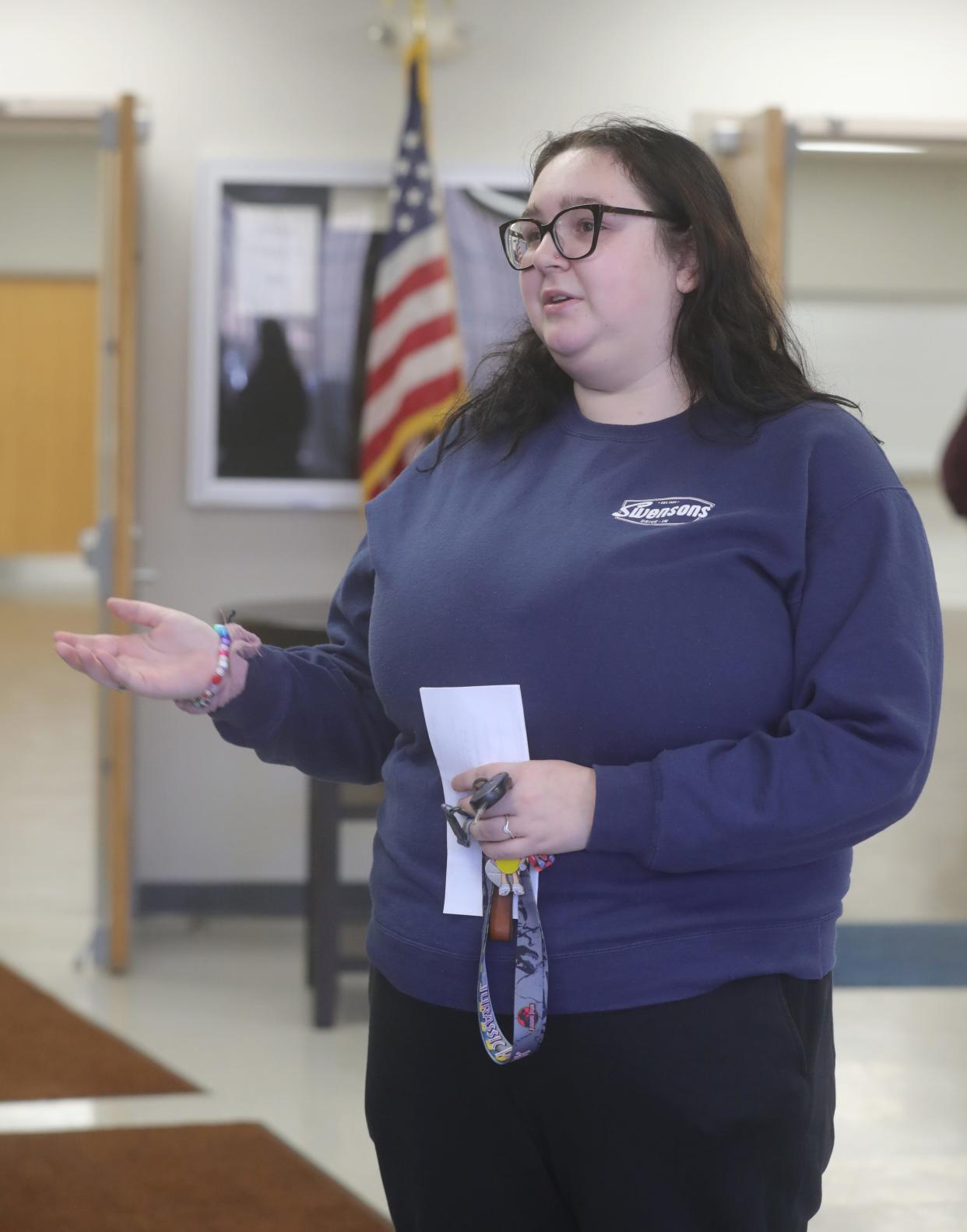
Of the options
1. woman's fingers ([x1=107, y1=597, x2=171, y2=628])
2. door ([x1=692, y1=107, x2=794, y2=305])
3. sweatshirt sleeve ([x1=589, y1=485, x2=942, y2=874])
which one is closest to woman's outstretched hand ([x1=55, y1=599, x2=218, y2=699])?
woman's fingers ([x1=107, y1=597, x2=171, y2=628])

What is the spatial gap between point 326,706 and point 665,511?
1.39 ft

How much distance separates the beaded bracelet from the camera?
1.32m

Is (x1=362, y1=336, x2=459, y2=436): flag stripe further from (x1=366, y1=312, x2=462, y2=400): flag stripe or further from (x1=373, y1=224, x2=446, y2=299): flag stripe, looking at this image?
(x1=373, y1=224, x2=446, y2=299): flag stripe

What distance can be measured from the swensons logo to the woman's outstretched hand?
41 cm

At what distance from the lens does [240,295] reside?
402cm

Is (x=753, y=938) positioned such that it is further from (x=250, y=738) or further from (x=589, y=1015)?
(x=250, y=738)

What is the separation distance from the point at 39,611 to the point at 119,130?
8910 millimetres

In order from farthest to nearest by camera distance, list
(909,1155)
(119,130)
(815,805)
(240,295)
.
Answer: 1. (240,295)
2. (119,130)
3. (909,1155)
4. (815,805)

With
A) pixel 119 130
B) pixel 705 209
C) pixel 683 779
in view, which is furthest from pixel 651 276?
pixel 119 130

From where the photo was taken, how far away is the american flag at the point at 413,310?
3742 mm

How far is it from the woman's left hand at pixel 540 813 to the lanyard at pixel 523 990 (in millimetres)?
56

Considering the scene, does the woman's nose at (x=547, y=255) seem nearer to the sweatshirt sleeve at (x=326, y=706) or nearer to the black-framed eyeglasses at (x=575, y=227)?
the black-framed eyeglasses at (x=575, y=227)

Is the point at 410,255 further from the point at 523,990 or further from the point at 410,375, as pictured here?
the point at 523,990

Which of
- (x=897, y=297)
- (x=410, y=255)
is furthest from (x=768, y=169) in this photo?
(x=410, y=255)
